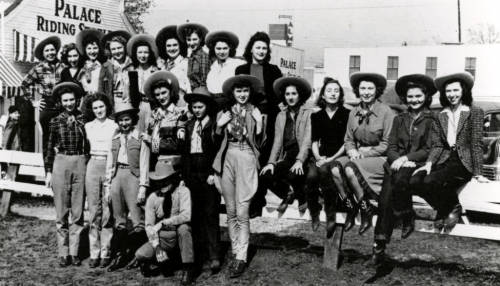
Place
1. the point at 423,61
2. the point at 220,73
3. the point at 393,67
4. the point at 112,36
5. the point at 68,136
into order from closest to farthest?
the point at 68,136, the point at 220,73, the point at 112,36, the point at 423,61, the point at 393,67

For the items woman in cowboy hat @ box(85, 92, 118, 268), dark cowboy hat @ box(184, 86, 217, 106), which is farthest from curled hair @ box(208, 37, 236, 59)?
woman in cowboy hat @ box(85, 92, 118, 268)

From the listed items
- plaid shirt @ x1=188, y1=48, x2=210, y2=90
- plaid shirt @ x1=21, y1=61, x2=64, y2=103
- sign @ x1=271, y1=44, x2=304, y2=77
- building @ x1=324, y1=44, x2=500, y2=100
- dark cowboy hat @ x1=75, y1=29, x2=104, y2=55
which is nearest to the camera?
plaid shirt @ x1=188, y1=48, x2=210, y2=90

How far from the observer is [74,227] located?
6.39 m

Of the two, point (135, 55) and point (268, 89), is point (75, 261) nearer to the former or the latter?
point (135, 55)

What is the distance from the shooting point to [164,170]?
19.4 feet

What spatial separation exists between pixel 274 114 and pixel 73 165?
8.00 ft

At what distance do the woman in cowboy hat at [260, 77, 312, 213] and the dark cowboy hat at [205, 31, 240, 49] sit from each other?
1019mm

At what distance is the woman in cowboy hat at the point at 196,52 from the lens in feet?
23.0

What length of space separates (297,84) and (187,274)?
2395 mm

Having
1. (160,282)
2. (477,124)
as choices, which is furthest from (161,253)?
(477,124)

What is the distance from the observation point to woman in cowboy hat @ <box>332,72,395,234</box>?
18.5ft

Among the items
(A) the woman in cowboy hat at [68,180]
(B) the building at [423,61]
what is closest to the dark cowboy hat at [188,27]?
(A) the woman in cowboy hat at [68,180]

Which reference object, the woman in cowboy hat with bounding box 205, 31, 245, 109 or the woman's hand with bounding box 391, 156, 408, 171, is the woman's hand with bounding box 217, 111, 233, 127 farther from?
the woman's hand with bounding box 391, 156, 408, 171

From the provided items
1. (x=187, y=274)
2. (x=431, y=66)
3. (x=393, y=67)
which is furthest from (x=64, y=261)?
(x=393, y=67)
